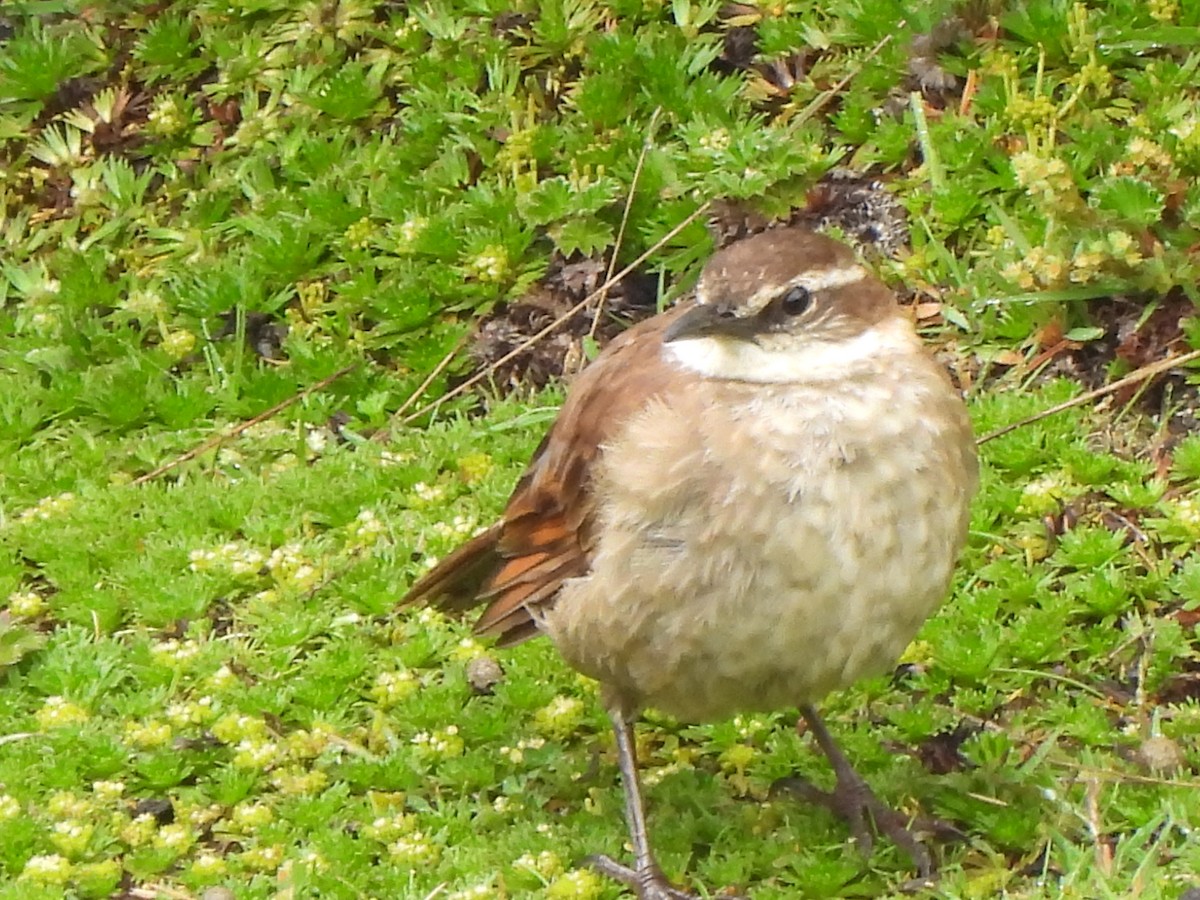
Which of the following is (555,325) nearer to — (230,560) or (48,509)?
(230,560)

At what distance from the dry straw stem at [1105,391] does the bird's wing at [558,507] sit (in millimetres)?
1442

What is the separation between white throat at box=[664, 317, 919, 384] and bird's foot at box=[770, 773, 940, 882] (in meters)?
1.11

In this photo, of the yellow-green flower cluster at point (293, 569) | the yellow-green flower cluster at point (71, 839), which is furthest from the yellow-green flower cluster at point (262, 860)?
the yellow-green flower cluster at point (293, 569)

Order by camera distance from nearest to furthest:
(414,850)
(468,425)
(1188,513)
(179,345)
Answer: (414,850) → (1188,513) → (468,425) → (179,345)

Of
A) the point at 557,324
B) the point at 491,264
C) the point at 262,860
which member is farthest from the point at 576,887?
the point at 491,264

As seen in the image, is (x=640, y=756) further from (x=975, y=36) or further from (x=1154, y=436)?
(x=975, y=36)

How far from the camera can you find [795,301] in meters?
4.15

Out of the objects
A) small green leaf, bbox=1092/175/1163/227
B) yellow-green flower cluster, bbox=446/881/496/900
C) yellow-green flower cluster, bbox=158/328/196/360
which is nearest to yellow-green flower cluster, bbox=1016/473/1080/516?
small green leaf, bbox=1092/175/1163/227

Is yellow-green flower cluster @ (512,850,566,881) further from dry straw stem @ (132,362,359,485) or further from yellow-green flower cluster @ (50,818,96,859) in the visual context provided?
dry straw stem @ (132,362,359,485)

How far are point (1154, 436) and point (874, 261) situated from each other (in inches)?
51.3

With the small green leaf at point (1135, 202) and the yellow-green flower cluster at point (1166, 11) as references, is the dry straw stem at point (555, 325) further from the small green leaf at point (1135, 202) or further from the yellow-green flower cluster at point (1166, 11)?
the yellow-green flower cluster at point (1166, 11)

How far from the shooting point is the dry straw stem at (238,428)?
664cm

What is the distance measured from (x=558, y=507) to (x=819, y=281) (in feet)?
3.03

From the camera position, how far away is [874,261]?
6633 mm
